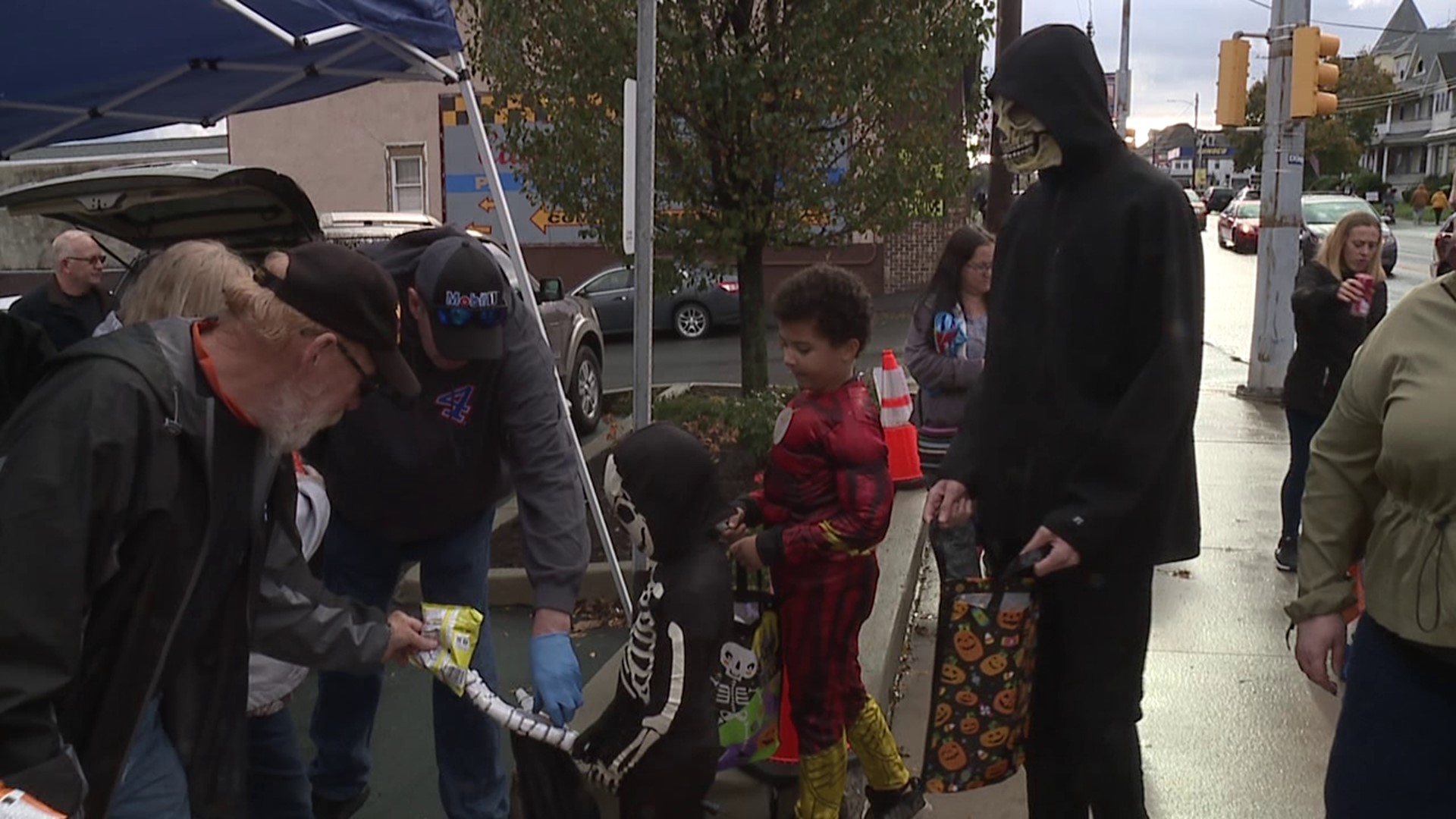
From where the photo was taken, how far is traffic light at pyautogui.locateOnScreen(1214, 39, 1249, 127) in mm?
11242

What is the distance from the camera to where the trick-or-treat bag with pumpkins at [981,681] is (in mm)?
2582

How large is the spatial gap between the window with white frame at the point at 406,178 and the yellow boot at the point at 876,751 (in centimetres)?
2089

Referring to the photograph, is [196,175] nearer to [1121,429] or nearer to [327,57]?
[327,57]

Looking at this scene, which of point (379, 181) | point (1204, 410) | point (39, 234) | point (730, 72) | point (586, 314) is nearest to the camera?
point (730, 72)

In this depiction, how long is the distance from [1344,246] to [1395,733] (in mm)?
4174

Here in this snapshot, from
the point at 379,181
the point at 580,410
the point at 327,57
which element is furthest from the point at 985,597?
the point at 379,181

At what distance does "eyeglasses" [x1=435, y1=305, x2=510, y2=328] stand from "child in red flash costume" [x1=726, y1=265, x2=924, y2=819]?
2.60ft

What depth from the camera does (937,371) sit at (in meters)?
5.33

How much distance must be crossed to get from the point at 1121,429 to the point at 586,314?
896cm

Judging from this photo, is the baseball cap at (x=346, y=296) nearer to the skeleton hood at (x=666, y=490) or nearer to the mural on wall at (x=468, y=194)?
the skeleton hood at (x=666, y=490)

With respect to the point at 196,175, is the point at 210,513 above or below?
below

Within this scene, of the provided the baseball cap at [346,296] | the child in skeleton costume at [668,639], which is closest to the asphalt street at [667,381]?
the child in skeleton costume at [668,639]

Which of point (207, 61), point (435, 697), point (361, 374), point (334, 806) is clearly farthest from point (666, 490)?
point (207, 61)

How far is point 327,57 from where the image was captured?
4.83 m
